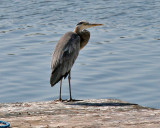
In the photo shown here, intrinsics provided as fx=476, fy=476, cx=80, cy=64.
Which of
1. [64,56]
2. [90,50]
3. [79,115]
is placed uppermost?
[64,56]

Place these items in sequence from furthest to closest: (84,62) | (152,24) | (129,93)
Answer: (152,24), (84,62), (129,93)

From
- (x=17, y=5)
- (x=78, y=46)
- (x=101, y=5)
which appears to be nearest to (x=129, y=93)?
(x=78, y=46)

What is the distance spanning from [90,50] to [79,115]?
7.15 metres

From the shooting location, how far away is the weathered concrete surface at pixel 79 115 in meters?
6.01

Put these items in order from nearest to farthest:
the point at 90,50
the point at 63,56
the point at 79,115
Result: the point at 79,115
the point at 63,56
the point at 90,50

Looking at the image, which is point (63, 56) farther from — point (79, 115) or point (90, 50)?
point (90, 50)

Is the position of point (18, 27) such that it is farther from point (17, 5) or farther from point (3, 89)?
point (3, 89)

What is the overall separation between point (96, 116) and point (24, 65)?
5.90 metres

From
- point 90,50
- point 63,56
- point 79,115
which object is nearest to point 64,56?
point 63,56

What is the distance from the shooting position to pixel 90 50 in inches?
535

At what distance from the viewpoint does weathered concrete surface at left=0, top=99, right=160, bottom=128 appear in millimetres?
6008

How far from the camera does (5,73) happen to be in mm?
Result: 11398

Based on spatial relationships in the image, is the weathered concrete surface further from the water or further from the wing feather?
the water

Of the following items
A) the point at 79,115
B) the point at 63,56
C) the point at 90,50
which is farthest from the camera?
the point at 90,50
